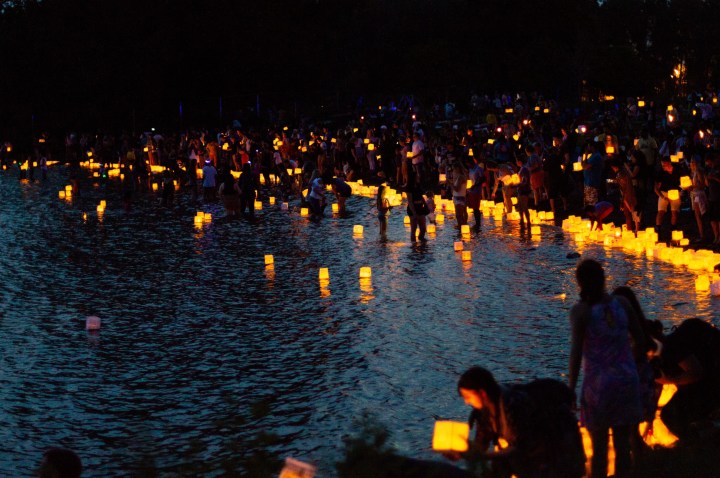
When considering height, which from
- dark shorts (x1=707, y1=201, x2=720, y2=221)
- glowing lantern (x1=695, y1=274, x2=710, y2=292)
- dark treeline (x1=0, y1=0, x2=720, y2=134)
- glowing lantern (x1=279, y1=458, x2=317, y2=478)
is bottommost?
glowing lantern (x1=695, y1=274, x2=710, y2=292)

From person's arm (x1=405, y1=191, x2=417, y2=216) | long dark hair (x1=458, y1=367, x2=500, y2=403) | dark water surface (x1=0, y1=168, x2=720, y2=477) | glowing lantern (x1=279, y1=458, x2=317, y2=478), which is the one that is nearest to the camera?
glowing lantern (x1=279, y1=458, x2=317, y2=478)

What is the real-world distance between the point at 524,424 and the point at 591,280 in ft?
3.49

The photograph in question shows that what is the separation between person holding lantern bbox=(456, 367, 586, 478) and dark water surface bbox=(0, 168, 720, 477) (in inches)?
57.6

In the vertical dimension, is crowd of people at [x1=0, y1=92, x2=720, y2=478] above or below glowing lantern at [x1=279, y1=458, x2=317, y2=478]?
above

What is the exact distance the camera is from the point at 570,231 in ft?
82.7

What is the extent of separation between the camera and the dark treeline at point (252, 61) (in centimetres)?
7450

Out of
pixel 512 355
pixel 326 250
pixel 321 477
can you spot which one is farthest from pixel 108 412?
pixel 326 250

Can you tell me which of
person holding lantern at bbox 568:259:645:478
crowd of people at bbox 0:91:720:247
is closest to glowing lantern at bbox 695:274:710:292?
crowd of people at bbox 0:91:720:247

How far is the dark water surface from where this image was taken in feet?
36.1

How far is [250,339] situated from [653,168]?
15.4 m

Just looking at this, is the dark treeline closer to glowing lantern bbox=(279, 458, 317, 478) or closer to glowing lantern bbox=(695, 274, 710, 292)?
glowing lantern bbox=(695, 274, 710, 292)

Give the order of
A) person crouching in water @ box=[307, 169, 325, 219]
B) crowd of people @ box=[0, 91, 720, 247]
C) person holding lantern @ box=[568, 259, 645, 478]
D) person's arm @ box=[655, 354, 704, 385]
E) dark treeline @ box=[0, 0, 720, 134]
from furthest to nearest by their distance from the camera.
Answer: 1. dark treeline @ box=[0, 0, 720, 134]
2. person crouching in water @ box=[307, 169, 325, 219]
3. crowd of people @ box=[0, 91, 720, 247]
4. person's arm @ box=[655, 354, 704, 385]
5. person holding lantern @ box=[568, 259, 645, 478]

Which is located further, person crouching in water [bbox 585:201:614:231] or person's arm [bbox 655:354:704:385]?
person crouching in water [bbox 585:201:614:231]

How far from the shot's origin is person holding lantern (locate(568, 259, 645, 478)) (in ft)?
26.4
